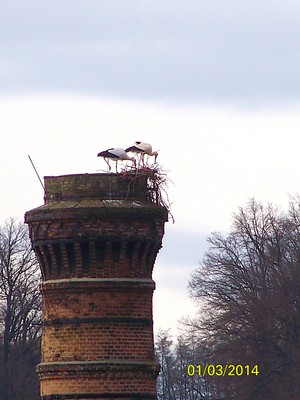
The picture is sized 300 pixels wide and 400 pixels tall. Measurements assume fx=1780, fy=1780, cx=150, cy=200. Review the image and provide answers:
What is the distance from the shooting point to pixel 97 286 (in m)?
31.8

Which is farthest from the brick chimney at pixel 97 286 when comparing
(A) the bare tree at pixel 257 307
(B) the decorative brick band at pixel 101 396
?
(A) the bare tree at pixel 257 307

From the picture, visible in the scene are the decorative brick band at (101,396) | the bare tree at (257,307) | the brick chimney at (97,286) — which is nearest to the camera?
the decorative brick band at (101,396)

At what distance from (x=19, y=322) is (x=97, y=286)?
54722mm

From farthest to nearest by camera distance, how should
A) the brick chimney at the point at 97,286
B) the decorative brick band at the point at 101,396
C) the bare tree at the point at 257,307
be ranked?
1. the bare tree at the point at 257,307
2. the brick chimney at the point at 97,286
3. the decorative brick band at the point at 101,396

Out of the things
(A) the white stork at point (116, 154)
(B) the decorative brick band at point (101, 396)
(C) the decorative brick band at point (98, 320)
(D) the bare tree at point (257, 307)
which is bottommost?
(B) the decorative brick band at point (101, 396)

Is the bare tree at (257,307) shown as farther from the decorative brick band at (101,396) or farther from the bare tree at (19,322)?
the decorative brick band at (101,396)

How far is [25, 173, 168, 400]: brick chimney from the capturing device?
31672 mm

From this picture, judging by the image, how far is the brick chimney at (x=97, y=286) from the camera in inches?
1247

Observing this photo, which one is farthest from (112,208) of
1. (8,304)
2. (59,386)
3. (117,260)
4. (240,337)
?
(8,304)

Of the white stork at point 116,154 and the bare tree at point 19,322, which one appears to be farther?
the bare tree at point 19,322

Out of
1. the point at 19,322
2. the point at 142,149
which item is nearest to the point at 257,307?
the point at 19,322

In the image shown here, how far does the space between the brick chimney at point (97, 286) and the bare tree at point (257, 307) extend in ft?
154

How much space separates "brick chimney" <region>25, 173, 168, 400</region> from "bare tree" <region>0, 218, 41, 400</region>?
52700mm

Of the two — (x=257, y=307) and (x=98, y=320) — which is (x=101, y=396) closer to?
(x=98, y=320)
